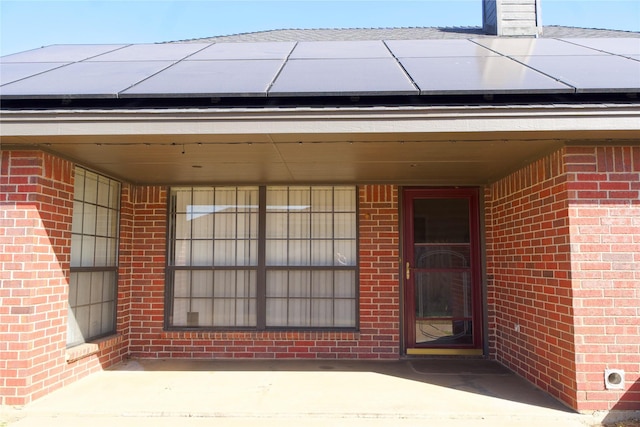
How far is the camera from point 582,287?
405 centimetres

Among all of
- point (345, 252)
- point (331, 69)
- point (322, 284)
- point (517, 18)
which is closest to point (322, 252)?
point (345, 252)

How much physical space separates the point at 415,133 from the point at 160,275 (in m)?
4.13

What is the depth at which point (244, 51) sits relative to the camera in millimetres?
6266

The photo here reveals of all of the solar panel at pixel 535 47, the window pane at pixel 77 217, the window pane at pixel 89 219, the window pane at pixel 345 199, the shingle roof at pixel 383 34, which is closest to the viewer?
the window pane at pixel 77 217

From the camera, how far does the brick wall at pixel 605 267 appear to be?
3.98 m

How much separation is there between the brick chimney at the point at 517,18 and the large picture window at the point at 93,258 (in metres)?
6.72

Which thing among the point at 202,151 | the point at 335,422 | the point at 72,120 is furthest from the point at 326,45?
the point at 335,422

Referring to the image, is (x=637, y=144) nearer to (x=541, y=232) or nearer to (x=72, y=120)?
(x=541, y=232)

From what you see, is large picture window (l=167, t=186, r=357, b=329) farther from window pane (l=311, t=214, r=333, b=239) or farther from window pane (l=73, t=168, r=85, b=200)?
window pane (l=73, t=168, r=85, b=200)

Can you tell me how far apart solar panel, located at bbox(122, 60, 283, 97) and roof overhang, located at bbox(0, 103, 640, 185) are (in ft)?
0.71

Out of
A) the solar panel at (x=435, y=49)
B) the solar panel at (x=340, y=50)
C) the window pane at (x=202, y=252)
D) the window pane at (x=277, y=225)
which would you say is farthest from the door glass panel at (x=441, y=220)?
the window pane at (x=202, y=252)

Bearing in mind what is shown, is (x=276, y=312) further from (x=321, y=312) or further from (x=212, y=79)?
(x=212, y=79)

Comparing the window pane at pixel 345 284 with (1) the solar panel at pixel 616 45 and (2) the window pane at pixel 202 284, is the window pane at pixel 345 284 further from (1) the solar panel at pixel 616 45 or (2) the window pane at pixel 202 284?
(1) the solar panel at pixel 616 45

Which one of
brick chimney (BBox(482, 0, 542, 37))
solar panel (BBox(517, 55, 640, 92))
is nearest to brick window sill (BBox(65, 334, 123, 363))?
solar panel (BBox(517, 55, 640, 92))
